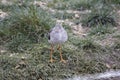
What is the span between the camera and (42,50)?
22.3 ft

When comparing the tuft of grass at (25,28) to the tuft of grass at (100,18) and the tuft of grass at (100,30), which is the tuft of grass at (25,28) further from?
the tuft of grass at (100,18)

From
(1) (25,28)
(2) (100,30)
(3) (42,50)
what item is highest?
(1) (25,28)

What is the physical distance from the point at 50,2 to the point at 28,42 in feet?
9.73

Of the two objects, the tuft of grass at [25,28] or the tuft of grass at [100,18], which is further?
the tuft of grass at [100,18]

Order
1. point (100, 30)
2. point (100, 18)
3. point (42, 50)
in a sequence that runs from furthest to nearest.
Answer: point (100, 18), point (100, 30), point (42, 50)

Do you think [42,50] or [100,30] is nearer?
[42,50]

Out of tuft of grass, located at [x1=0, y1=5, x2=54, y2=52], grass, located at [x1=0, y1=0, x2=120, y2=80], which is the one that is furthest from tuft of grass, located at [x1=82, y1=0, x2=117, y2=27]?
tuft of grass, located at [x1=0, y1=5, x2=54, y2=52]

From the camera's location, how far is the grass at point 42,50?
625 centimetres

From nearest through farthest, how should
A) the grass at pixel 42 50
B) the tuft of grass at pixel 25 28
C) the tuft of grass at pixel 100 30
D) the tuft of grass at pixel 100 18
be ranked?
the grass at pixel 42 50
the tuft of grass at pixel 25 28
the tuft of grass at pixel 100 30
the tuft of grass at pixel 100 18

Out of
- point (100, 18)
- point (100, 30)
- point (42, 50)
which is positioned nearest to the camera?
point (42, 50)

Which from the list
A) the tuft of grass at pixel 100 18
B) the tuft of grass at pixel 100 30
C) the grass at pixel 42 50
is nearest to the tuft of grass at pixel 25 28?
the grass at pixel 42 50

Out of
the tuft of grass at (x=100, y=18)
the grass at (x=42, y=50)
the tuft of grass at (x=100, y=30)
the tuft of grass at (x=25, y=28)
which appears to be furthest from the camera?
the tuft of grass at (x=100, y=18)

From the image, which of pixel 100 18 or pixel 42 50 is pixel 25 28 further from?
pixel 100 18

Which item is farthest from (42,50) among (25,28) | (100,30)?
(100,30)
